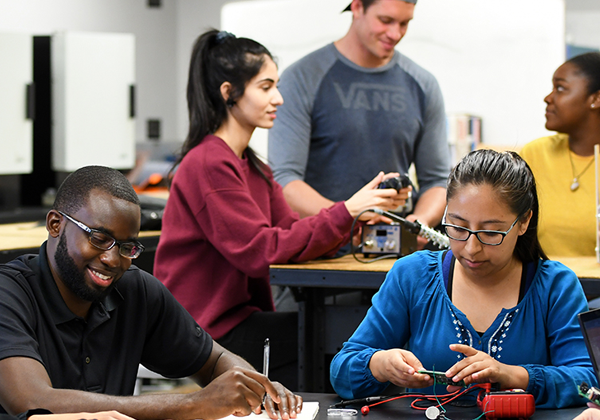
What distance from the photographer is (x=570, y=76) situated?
263 centimetres

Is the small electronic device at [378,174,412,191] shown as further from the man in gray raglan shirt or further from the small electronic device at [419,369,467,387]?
the small electronic device at [419,369,467,387]

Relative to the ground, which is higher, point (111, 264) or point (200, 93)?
point (200, 93)

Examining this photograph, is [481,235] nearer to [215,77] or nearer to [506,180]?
[506,180]

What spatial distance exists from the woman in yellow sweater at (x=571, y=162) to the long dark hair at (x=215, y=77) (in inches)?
Answer: 39.1

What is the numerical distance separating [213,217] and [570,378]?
3.87 ft

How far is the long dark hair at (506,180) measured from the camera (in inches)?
57.7

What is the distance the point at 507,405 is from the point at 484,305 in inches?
11.6

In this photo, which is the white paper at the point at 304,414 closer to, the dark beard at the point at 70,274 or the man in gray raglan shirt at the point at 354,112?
the dark beard at the point at 70,274

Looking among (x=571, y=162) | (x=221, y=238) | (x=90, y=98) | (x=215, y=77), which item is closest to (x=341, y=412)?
(x=221, y=238)

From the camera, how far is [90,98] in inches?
206

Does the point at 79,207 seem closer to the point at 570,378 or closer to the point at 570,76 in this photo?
the point at 570,378

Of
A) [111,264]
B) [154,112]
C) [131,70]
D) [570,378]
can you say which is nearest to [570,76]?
[570,378]

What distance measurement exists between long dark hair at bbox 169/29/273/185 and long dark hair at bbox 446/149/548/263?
1083mm

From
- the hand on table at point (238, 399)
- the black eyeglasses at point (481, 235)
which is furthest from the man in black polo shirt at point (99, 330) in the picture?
the black eyeglasses at point (481, 235)
